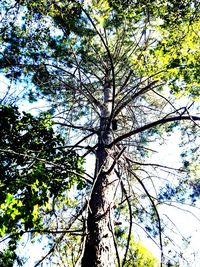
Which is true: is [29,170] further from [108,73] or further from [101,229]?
[108,73]

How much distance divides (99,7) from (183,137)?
4376mm

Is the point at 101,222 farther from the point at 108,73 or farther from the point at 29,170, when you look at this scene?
the point at 108,73

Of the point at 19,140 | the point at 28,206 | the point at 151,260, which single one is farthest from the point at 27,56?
the point at 151,260

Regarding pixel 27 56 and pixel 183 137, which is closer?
pixel 27 56

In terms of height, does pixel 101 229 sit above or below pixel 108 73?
below

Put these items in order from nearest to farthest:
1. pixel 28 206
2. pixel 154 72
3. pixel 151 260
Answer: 1. pixel 28 206
2. pixel 154 72
3. pixel 151 260

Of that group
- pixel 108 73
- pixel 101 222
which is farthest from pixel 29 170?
pixel 108 73

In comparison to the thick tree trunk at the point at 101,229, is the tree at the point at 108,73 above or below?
above

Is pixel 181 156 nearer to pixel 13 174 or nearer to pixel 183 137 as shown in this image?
pixel 183 137

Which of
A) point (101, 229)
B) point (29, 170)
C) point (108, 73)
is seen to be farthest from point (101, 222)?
point (108, 73)

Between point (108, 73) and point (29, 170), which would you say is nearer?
point (29, 170)

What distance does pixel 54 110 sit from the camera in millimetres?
8445

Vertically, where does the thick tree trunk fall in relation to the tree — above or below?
below

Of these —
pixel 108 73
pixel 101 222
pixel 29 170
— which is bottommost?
pixel 101 222
